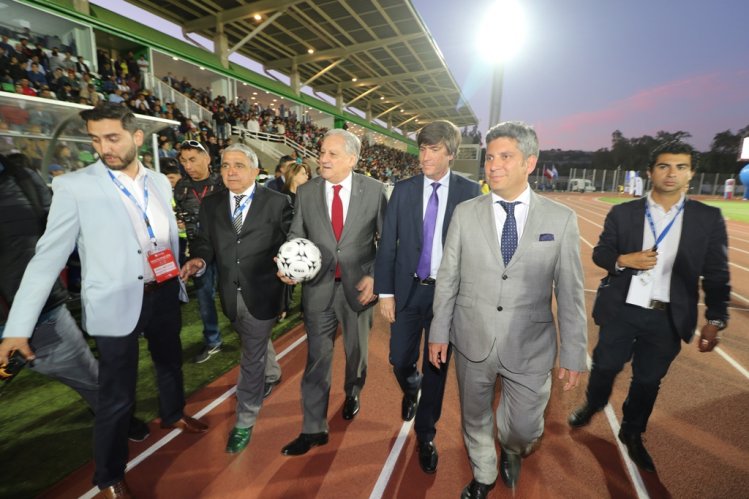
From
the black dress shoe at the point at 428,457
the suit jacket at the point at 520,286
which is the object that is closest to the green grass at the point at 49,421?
the black dress shoe at the point at 428,457

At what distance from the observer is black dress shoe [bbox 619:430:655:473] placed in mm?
2855

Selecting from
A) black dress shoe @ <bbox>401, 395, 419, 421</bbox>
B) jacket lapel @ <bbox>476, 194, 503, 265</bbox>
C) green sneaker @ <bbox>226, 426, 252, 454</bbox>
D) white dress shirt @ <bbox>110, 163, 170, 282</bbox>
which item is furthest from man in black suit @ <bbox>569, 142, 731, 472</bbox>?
white dress shirt @ <bbox>110, 163, 170, 282</bbox>

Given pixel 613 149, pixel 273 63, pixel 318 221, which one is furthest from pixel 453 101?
pixel 613 149

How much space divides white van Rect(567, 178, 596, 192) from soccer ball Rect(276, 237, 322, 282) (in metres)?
58.5

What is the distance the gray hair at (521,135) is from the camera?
211 cm

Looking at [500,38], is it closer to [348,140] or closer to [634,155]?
[348,140]

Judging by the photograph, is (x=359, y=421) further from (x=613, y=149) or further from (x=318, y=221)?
(x=613, y=149)

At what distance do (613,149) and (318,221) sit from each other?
345 feet

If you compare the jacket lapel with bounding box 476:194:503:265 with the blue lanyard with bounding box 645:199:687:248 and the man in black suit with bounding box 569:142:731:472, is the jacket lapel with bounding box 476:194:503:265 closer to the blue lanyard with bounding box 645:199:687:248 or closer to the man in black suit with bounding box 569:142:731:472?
the man in black suit with bounding box 569:142:731:472

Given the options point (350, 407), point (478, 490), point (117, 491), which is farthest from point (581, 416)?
point (117, 491)

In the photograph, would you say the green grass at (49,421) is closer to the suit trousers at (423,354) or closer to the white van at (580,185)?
the suit trousers at (423,354)

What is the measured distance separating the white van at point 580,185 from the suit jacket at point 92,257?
195 feet

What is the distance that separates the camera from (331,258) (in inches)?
114

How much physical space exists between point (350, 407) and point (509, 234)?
2360 millimetres
